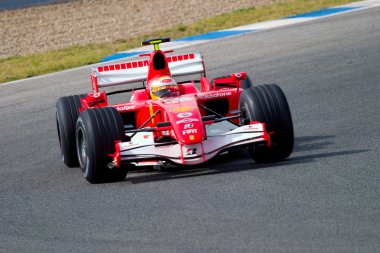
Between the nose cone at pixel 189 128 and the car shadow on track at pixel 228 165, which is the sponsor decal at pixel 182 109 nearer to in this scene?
the nose cone at pixel 189 128

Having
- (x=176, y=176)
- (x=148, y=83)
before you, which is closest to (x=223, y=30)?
(x=148, y=83)

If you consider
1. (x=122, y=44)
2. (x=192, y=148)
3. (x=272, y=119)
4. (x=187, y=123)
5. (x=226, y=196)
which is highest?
(x=187, y=123)

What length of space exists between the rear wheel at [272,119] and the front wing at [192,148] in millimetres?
253

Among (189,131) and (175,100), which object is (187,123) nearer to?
(189,131)

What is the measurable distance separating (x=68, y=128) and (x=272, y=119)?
8.75 feet

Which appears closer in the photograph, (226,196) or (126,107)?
(226,196)

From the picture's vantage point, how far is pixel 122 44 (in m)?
23.0

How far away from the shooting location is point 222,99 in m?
10.9

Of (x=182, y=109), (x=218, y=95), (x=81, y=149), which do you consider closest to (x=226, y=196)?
(x=182, y=109)

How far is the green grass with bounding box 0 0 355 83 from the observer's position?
67.4ft

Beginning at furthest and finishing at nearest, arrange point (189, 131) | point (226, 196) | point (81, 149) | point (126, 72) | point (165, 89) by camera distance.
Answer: point (126, 72), point (165, 89), point (81, 149), point (189, 131), point (226, 196)

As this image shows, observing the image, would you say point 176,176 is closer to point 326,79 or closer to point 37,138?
point 37,138

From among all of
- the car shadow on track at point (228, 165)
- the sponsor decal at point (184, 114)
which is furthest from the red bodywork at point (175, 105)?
the car shadow on track at point (228, 165)

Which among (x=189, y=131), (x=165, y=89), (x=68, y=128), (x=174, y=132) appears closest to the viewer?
(x=189, y=131)
